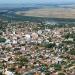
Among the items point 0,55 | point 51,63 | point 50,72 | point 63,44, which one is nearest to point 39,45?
point 63,44

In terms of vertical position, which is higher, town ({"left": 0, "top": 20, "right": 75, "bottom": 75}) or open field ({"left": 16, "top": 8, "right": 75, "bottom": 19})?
town ({"left": 0, "top": 20, "right": 75, "bottom": 75})

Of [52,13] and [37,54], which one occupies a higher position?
[37,54]

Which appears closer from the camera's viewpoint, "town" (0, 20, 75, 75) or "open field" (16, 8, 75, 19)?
"town" (0, 20, 75, 75)

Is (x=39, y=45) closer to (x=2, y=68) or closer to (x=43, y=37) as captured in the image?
(x=43, y=37)

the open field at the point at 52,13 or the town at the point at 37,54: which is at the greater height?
the town at the point at 37,54

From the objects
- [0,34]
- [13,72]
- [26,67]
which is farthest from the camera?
[0,34]

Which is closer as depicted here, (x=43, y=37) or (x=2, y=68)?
(x=2, y=68)

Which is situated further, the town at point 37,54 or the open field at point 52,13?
the open field at point 52,13

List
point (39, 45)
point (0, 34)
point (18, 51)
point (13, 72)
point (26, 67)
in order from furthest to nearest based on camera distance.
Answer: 1. point (0, 34)
2. point (39, 45)
3. point (18, 51)
4. point (26, 67)
5. point (13, 72)
